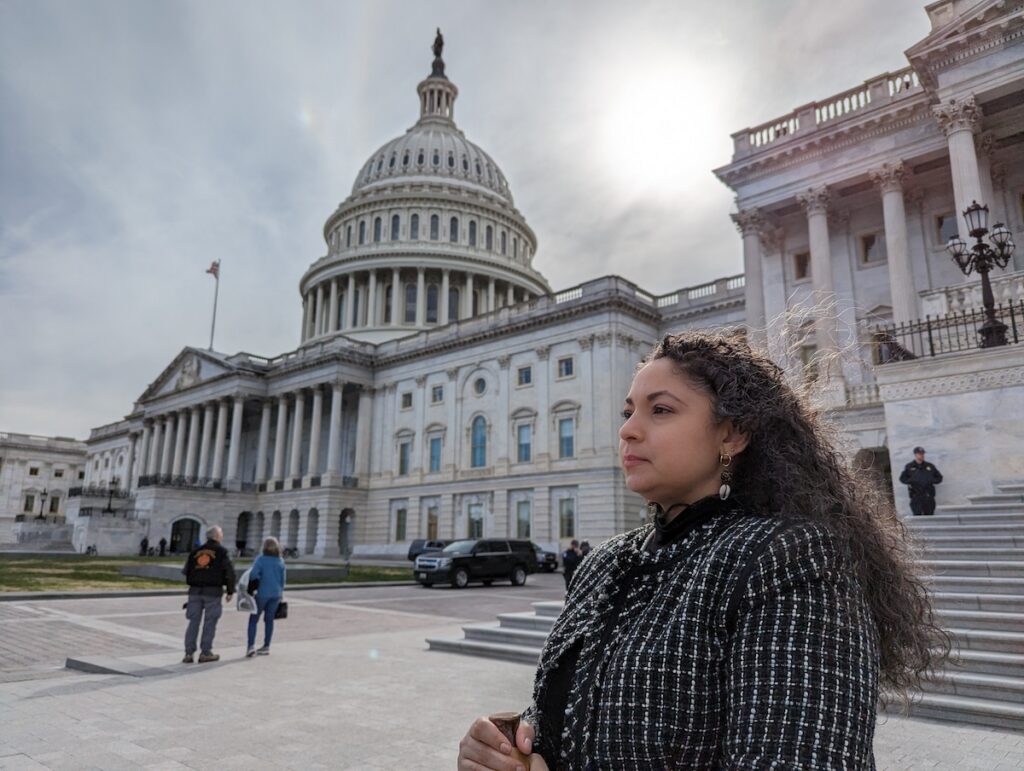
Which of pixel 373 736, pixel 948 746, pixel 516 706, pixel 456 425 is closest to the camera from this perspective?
pixel 948 746

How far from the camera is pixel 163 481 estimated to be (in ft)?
199

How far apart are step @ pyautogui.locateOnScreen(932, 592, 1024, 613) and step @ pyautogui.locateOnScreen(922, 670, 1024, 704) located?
4.61 ft

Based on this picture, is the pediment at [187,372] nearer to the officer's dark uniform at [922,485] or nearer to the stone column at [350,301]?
the stone column at [350,301]

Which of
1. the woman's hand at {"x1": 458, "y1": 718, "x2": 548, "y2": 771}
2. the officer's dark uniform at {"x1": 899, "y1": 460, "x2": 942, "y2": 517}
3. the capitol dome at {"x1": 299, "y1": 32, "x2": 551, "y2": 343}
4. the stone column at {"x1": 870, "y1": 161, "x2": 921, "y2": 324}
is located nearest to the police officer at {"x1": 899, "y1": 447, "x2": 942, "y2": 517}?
the officer's dark uniform at {"x1": 899, "y1": 460, "x2": 942, "y2": 517}

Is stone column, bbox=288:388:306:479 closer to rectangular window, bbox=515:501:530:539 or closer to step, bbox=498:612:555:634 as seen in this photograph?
rectangular window, bbox=515:501:530:539

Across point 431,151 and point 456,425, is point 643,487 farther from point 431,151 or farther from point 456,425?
point 431,151

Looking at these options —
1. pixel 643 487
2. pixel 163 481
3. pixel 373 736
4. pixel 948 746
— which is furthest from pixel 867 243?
pixel 163 481

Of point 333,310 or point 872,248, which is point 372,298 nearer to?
point 333,310

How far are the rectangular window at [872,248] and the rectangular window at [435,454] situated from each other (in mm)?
32780

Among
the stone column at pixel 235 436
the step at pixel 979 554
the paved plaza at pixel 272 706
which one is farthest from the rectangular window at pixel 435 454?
the step at pixel 979 554

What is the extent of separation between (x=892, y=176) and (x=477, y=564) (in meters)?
21.7

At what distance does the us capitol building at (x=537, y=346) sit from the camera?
1566cm

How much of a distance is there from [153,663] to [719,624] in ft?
34.0

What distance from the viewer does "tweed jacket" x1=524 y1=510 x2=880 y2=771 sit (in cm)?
158
